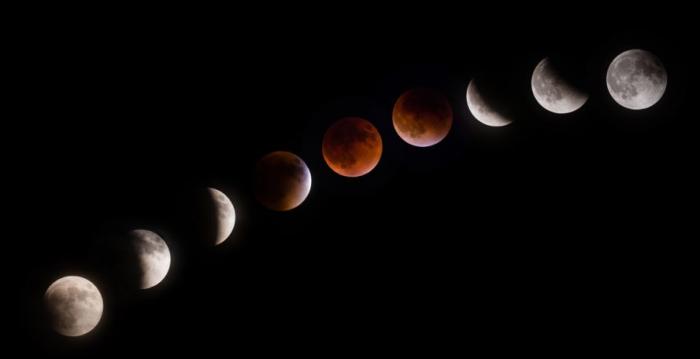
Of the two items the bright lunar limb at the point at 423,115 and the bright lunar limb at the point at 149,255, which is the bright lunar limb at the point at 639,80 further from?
the bright lunar limb at the point at 149,255

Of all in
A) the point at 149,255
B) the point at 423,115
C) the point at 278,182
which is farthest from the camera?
the point at 278,182

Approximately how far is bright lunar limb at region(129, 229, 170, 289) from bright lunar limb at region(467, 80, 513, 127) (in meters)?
4.42

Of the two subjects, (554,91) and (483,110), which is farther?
(483,110)

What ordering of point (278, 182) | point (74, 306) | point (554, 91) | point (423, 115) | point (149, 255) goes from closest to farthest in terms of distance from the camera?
point (74, 306), point (149, 255), point (554, 91), point (423, 115), point (278, 182)

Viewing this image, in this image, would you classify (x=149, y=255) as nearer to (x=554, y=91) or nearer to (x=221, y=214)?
(x=221, y=214)

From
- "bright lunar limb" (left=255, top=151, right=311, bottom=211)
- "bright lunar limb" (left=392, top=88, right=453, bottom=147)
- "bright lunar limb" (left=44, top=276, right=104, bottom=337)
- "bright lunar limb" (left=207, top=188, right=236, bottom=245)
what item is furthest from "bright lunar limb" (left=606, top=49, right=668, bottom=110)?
"bright lunar limb" (left=44, top=276, right=104, bottom=337)

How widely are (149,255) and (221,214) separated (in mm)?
1006

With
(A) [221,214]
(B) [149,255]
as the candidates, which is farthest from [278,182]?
(B) [149,255]

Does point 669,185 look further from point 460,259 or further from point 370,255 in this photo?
point 370,255

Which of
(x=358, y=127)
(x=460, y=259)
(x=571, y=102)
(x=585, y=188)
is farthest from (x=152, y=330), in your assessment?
(x=585, y=188)

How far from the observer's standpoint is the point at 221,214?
605 centimetres

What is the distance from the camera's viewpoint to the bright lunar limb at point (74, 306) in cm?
509

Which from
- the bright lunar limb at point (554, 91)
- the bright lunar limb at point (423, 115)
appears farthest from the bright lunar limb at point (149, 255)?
the bright lunar limb at point (554, 91)

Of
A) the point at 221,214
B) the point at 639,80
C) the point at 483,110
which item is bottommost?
the point at 221,214
